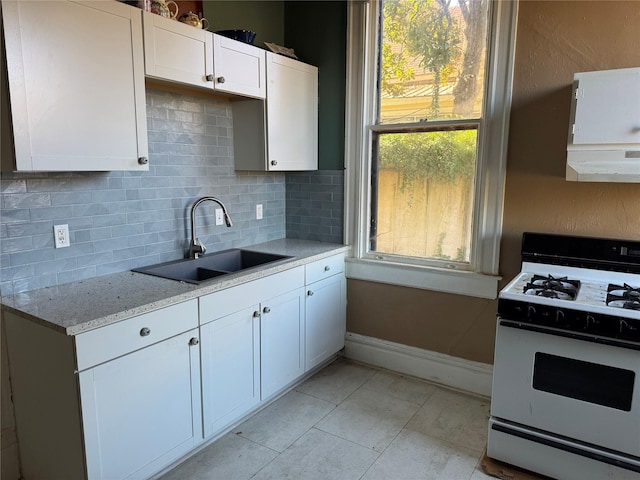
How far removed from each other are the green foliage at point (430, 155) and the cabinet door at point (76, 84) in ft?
5.26

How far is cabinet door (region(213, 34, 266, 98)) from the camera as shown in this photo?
234cm

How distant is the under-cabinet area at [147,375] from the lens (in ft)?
5.37

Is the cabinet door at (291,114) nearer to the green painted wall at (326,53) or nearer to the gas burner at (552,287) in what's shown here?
the green painted wall at (326,53)

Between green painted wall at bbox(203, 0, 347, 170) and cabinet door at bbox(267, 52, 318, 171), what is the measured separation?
8 centimetres

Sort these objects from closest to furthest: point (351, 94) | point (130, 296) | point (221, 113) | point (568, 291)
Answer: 1. point (130, 296)
2. point (568, 291)
3. point (221, 113)
4. point (351, 94)

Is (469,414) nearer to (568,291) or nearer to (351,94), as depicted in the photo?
(568,291)

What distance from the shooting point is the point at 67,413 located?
5.42 ft

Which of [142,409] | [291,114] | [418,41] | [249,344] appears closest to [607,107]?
[418,41]

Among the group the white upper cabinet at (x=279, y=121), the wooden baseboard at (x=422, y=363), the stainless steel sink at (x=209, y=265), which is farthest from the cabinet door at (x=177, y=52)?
the wooden baseboard at (x=422, y=363)

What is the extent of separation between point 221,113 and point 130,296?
140 cm

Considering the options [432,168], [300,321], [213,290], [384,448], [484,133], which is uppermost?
[484,133]

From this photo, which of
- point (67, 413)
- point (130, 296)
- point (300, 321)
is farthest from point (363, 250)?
point (67, 413)

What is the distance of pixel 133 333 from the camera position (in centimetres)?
174

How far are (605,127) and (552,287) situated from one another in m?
0.78
